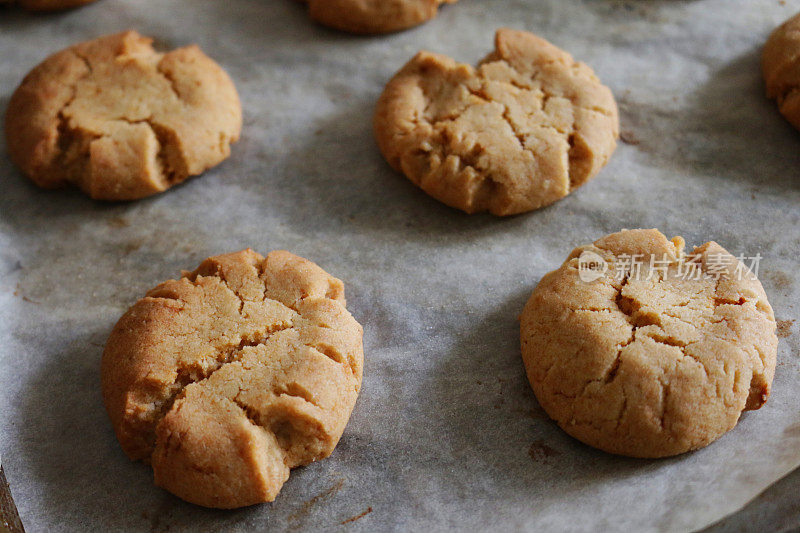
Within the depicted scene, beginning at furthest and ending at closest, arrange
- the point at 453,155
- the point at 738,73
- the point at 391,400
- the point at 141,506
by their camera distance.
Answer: the point at 738,73 < the point at 453,155 < the point at 391,400 < the point at 141,506

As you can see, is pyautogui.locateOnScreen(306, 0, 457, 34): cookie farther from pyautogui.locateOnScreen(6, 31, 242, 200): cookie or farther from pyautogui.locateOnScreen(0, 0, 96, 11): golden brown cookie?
pyautogui.locateOnScreen(0, 0, 96, 11): golden brown cookie

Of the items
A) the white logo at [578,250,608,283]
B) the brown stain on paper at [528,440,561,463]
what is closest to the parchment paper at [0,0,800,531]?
the brown stain on paper at [528,440,561,463]

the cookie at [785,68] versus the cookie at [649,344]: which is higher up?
the cookie at [785,68]

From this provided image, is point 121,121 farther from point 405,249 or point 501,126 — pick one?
point 501,126

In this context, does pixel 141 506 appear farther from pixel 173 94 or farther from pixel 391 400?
pixel 173 94

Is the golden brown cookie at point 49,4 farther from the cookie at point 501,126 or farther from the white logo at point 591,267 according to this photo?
the white logo at point 591,267

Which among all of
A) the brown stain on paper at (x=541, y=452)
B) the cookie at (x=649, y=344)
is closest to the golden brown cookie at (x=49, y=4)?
the cookie at (x=649, y=344)

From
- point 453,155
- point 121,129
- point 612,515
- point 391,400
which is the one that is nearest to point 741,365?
point 612,515
